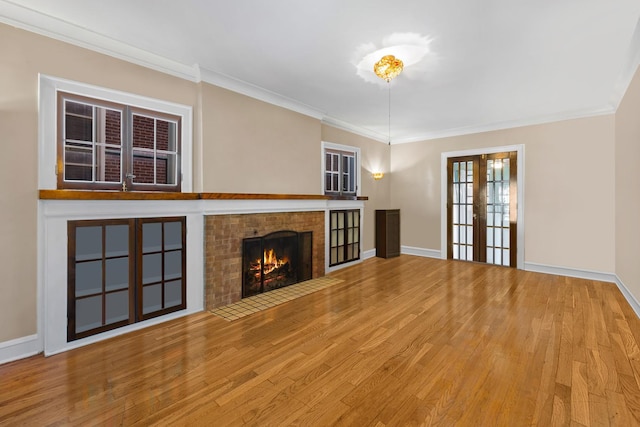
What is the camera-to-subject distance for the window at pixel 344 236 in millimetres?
5449

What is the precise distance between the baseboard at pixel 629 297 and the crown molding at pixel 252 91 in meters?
4.90

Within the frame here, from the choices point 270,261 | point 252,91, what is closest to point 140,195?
point 270,261

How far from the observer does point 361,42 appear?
2.80 metres

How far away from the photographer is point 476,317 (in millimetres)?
3195

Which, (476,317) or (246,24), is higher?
(246,24)

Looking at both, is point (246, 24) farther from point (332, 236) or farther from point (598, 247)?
point (598, 247)

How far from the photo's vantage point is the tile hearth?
10.9ft

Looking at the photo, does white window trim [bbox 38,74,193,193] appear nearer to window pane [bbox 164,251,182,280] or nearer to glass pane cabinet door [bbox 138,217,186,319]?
glass pane cabinet door [bbox 138,217,186,319]

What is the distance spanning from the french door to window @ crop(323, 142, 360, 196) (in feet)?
6.90

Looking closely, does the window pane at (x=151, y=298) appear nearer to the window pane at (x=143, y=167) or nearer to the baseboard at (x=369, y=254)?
the window pane at (x=143, y=167)

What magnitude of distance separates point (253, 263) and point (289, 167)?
1.58 metres

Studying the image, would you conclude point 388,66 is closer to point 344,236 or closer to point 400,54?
point 400,54

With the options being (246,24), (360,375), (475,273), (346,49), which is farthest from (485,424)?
(475,273)

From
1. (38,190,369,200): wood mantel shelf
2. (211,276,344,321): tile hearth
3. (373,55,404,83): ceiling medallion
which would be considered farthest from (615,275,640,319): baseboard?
(38,190,369,200): wood mantel shelf
